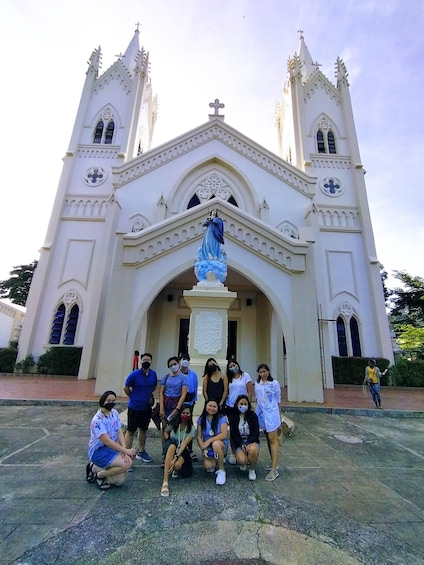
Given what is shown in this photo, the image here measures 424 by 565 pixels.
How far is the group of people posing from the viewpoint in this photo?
291 centimetres

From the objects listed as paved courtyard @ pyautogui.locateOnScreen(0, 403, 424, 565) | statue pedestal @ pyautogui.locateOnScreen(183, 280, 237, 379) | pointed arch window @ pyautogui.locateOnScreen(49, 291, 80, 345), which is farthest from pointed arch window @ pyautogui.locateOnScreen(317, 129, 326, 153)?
paved courtyard @ pyautogui.locateOnScreen(0, 403, 424, 565)

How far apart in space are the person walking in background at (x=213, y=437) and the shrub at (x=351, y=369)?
1230 centimetres

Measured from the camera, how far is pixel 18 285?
96.1 feet

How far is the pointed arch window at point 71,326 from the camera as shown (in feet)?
47.9

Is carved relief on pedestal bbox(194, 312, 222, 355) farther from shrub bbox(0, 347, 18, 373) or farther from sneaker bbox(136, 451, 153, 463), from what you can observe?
shrub bbox(0, 347, 18, 373)

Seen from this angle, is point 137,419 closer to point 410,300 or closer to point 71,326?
point 71,326

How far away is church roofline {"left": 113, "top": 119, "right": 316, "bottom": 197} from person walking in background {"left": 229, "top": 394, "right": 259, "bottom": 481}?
14.9 meters

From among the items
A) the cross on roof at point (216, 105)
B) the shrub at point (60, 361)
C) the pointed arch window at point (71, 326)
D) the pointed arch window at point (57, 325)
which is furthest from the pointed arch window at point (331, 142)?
the shrub at point (60, 361)

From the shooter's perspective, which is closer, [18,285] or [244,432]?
[244,432]

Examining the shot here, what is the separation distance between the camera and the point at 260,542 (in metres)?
2.00

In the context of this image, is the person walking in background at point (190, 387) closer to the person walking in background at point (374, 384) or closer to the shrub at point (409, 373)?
the person walking in background at point (374, 384)

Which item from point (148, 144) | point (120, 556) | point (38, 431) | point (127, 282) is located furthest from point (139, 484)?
point (148, 144)

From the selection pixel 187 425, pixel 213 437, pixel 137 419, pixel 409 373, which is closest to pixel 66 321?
pixel 137 419

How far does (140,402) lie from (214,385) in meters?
1.04
